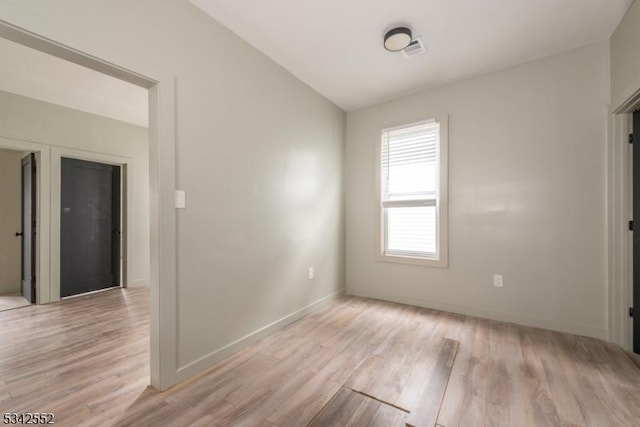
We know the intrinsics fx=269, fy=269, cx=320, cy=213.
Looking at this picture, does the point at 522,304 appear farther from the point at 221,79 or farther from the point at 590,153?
the point at 221,79

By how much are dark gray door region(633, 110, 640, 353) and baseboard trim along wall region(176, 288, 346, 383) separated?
2.80 meters

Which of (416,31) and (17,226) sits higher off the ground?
(416,31)

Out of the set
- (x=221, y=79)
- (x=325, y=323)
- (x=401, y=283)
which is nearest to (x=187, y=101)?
(x=221, y=79)

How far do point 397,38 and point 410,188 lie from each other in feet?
5.60

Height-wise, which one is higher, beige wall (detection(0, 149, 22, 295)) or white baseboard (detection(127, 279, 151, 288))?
beige wall (detection(0, 149, 22, 295))

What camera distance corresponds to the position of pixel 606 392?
66.9 inches

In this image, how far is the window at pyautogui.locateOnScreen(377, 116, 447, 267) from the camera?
3.18m

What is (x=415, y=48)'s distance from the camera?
2.50 m

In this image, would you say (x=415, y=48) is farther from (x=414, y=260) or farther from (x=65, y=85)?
(x=65, y=85)

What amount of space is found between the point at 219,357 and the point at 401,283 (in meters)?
2.29

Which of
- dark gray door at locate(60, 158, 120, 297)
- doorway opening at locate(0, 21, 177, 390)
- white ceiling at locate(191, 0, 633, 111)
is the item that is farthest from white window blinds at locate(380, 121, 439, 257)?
dark gray door at locate(60, 158, 120, 297)

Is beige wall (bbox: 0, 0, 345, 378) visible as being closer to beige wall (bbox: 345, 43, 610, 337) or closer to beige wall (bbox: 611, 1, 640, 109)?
beige wall (bbox: 345, 43, 610, 337)

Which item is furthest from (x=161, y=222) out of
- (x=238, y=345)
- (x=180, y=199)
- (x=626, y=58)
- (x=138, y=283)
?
(x=626, y=58)

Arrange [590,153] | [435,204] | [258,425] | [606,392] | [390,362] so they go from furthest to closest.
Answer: [435,204]
[590,153]
[390,362]
[606,392]
[258,425]
